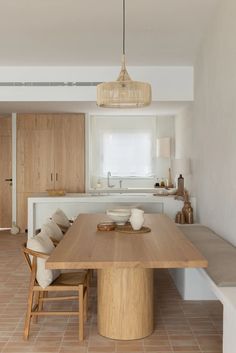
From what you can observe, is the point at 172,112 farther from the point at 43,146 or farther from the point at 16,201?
the point at 16,201

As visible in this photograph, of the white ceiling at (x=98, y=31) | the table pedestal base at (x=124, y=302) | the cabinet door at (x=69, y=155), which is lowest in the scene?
the table pedestal base at (x=124, y=302)

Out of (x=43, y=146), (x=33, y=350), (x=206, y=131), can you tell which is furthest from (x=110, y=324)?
(x=43, y=146)

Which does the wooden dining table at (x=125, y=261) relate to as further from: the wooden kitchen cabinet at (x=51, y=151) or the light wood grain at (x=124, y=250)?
the wooden kitchen cabinet at (x=51, y=151)

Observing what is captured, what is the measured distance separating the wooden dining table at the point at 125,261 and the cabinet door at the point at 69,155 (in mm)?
4348

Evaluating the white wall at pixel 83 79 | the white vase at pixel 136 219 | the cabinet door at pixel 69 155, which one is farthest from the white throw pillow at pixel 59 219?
the cabinet door at pixel 69 155

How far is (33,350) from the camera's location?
2980mm

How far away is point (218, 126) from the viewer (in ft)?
14.6

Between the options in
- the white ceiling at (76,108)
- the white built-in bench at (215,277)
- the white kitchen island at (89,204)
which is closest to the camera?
the white built-in bench at (215,277)

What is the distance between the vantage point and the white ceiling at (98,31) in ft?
14.2

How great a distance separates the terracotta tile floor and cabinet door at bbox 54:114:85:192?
349 centimetres

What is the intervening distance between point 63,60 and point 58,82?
0.38 meters

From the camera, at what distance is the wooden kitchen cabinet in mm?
7812

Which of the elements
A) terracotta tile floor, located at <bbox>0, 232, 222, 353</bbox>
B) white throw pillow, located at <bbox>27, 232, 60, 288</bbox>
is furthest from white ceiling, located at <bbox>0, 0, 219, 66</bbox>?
terracotta tile floor, located at <bbox>0, 232, 222, 353</bbox>

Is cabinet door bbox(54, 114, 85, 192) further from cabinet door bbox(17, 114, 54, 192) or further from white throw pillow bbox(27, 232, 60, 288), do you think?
white throw pillow bbox(27, 232, 60, 288)
